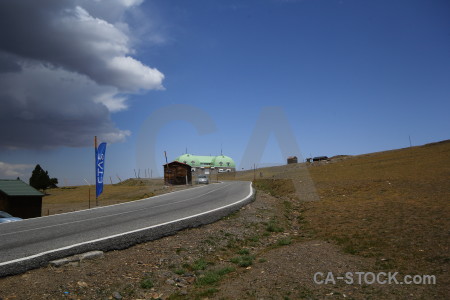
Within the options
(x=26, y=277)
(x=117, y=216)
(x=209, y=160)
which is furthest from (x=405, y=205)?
(x=209, y=160)

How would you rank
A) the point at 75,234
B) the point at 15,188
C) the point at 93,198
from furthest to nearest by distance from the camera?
the point at 93,198 → the point at 15,188 → the point at 75,234

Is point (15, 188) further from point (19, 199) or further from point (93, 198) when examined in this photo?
point (93, 198)

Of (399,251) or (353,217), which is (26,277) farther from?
(353,217)

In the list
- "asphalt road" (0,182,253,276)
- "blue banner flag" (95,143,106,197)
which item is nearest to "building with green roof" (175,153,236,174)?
"blue banner flag" (95,143,106,197)

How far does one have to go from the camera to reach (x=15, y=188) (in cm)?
2644

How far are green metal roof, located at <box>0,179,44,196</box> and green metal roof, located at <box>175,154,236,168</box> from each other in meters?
83.2

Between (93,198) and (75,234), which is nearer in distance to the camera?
(75,234)

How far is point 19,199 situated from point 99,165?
9870mm

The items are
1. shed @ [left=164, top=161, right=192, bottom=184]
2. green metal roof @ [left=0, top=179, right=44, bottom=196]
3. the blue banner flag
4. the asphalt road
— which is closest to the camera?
the asphalt road

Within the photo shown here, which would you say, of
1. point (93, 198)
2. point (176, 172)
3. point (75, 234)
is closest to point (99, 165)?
point (75, 234)

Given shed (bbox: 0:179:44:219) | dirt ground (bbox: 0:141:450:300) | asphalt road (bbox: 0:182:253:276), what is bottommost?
dirt ground (bbox: 0:141:450:300)

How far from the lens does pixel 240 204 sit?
16.6 metres

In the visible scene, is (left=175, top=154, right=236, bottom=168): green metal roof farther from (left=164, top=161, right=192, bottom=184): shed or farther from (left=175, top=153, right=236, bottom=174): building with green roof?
(left=164, top=161, right=192, bottom=184): shed

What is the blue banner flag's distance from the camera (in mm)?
21517
